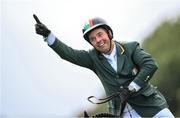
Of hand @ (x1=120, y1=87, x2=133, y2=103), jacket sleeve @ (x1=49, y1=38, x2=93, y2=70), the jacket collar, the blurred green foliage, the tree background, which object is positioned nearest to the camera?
hand @ (x1=120, y1=87, x2=133, y2=103)

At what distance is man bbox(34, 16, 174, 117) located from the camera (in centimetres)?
996

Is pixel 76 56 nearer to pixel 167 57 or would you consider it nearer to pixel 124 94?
pixel 124 94

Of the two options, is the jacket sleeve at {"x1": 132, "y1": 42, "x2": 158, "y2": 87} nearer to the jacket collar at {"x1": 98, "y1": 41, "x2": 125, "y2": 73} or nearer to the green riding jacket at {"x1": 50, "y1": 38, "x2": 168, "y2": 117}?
the green riding jacket at {"x1": 50, "y1": 38, "x2": 168, "y2": 117}

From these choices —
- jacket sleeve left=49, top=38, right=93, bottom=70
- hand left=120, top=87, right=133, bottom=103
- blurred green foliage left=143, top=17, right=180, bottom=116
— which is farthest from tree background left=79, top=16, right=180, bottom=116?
hand left=120, top=87, right=133, bottom=103

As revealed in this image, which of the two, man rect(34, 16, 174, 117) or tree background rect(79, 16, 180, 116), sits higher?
man rect(34, 16, 174, 117)

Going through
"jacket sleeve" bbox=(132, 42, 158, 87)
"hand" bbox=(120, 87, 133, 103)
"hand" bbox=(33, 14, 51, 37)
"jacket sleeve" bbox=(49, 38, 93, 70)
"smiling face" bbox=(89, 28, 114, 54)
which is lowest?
"hand" bbox=(120, 87, 133, 103)

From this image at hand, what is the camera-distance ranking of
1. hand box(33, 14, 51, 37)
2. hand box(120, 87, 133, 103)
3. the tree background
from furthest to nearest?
1. the tree background
2. hand box(33, 14, 51, 37)
3. hand box(120, 87, 133, 103)

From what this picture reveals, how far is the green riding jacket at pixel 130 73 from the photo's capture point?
998cm

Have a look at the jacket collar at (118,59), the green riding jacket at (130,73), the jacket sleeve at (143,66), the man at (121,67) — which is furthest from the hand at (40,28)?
the jacket sleeve at (143,66)

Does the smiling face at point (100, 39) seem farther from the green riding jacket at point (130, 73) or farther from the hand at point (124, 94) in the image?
the hand at point (124, 94)

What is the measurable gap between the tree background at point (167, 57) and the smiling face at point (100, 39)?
28.1 m

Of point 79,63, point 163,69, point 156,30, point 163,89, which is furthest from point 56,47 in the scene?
point 156,30

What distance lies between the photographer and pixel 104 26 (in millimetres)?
10109

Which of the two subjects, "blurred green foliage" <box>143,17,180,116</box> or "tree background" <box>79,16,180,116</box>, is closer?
"blurred green foliage" <box>143,17,180,116</box>
